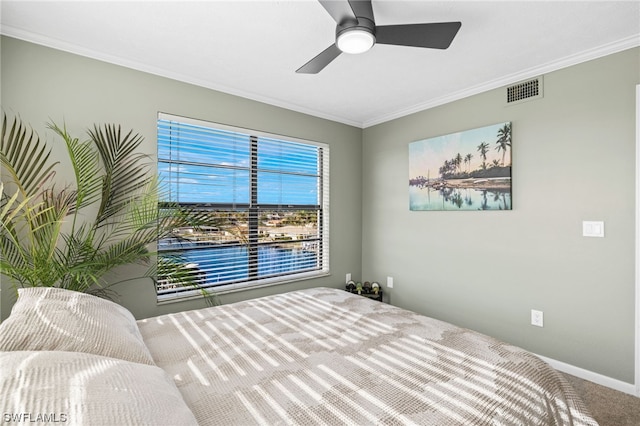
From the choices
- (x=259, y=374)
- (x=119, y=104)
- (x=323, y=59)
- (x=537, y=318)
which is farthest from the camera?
(x=537, y=318)

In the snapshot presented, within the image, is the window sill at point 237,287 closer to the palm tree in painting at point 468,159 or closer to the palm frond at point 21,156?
the palm frond at point 21,156

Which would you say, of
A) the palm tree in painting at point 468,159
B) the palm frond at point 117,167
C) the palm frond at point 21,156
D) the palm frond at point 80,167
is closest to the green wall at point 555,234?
the palm tree in painting at point 468,159

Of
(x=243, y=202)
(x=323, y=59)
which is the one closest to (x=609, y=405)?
(x=323, y=59)

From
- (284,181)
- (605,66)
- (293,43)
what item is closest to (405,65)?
(293,43)

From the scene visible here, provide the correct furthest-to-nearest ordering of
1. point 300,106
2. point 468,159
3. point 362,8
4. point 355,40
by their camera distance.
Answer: point 300,106 → point 468,159 → point 355,40 → point 362,8

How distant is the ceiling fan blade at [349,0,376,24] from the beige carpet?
9.09ft

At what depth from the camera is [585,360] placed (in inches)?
95.0

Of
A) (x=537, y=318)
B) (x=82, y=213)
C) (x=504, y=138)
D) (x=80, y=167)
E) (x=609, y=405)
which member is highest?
(x=504, y=138)

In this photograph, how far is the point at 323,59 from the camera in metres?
1.99

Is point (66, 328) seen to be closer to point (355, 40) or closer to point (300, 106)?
point (355, 40)

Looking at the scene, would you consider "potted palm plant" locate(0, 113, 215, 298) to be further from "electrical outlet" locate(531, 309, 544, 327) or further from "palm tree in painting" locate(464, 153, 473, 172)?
"electrical outlet" locate(531, 309, 544, 327)

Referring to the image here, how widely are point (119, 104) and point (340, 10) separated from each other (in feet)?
6.35

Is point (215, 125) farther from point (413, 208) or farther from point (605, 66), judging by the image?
point (605, 66)

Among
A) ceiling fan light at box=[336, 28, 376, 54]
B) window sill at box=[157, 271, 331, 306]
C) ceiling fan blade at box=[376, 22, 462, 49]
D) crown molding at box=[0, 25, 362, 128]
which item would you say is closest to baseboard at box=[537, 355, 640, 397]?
window sill at box=[157, 271, 331, 306]
